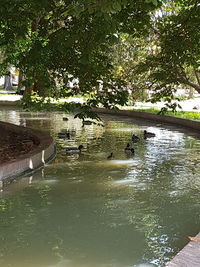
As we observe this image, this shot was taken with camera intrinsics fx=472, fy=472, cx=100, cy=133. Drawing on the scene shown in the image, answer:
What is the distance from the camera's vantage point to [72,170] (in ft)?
35.3

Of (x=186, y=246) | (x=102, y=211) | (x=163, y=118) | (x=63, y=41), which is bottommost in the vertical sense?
(x=102, y=211)

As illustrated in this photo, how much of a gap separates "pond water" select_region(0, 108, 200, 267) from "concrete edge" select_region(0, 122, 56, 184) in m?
0.20

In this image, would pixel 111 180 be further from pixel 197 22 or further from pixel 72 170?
pixel 197 22

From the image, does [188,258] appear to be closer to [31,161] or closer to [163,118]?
[31,161]

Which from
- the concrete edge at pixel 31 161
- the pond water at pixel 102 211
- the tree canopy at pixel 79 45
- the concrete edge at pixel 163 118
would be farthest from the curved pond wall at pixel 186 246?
the concrete edge at pixel 31 161

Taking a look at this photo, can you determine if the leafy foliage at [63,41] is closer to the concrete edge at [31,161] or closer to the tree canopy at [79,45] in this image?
the tree canopy at [79,45]

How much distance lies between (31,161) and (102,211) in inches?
132

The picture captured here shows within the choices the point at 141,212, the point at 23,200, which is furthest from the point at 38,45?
the point at 141,212

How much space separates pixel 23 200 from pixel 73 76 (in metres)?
6.91

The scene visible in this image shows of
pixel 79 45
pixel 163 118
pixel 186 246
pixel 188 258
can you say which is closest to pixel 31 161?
pixel 79 45

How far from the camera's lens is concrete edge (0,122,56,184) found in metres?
9.20

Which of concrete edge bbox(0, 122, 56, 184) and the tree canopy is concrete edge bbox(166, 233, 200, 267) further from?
the tree canopy

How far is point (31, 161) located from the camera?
33.7ft

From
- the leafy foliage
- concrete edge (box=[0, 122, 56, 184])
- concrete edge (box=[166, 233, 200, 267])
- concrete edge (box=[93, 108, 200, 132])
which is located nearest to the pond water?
concrete edge (box=[0, 122, 56, 184])
